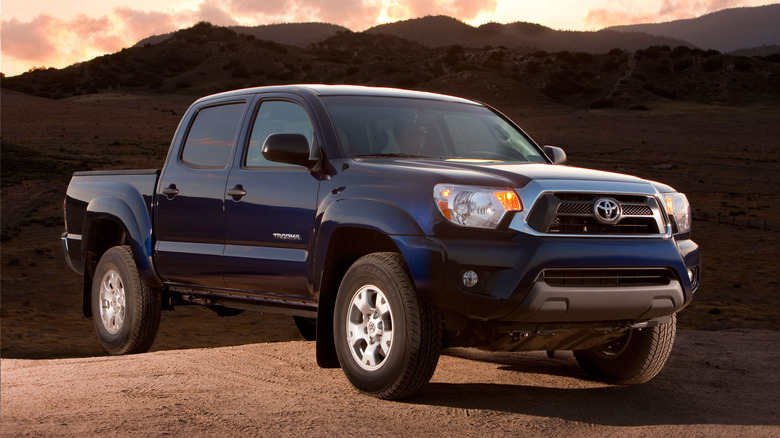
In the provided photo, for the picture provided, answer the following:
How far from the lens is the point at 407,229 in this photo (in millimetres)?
5891

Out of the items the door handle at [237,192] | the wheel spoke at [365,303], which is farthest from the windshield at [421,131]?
the wheel spoke at [365,303]

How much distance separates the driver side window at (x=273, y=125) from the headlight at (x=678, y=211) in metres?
2.42

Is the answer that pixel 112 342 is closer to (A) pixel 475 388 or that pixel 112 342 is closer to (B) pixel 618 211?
(A) pixel 475 388

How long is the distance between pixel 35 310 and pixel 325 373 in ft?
37.0

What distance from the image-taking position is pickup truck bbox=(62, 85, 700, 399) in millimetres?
5727

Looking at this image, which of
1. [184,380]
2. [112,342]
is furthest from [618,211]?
[112,342]

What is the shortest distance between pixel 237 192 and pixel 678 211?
299 cm

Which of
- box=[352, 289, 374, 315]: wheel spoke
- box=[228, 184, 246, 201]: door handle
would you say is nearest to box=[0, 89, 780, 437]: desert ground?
box=[352, 289, 374, 315]: wheel spoke

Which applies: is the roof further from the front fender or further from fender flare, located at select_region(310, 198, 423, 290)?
the front fender

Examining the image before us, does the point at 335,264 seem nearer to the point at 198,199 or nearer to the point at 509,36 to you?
the point at 198,199

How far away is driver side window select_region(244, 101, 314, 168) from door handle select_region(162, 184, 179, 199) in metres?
0.88

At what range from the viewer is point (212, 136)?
26.1ft

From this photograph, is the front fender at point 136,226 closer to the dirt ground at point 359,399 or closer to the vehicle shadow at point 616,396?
the dirt ground at point 359,399

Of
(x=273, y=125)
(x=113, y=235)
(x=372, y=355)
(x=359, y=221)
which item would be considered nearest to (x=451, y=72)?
(x=113, y=235)
